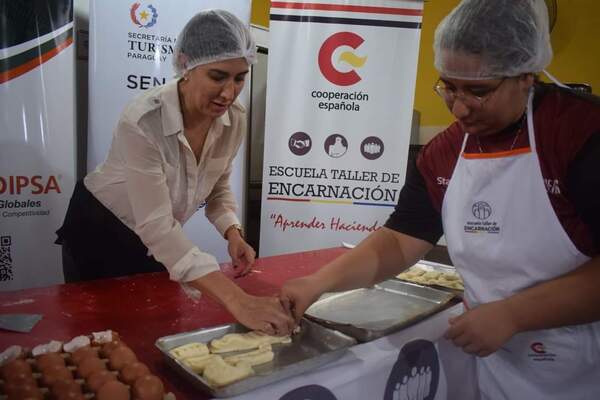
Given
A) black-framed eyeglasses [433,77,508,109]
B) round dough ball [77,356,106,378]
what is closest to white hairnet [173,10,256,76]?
black-framed eyeglasses [433,77,508,109]

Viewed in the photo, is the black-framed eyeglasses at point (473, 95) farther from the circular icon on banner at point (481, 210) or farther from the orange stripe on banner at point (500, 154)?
the circular icon on banner at point (481, 210)

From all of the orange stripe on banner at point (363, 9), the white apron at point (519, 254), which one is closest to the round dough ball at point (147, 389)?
the white apron at point (519, 254)

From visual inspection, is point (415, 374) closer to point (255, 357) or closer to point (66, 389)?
point (255, 357)

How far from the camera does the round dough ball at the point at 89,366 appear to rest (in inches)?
38.8

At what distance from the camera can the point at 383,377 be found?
125 cm

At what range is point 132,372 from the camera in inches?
38.3

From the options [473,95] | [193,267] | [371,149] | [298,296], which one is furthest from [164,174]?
[371,149]

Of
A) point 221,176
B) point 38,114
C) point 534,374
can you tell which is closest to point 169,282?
point 221,176

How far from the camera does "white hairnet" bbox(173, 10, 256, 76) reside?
161cm

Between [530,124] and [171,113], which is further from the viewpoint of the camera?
[171,113]

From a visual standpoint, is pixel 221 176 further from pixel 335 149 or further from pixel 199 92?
pixel 335 149

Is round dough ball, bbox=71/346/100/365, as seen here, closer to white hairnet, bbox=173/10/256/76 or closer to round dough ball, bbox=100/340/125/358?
round dough ball, bbox=100/340/125/358

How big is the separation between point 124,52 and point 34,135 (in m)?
0.72

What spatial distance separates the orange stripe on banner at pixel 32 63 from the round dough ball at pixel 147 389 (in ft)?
7.77
